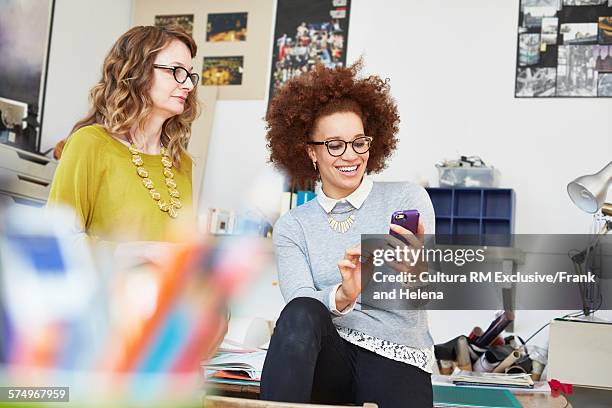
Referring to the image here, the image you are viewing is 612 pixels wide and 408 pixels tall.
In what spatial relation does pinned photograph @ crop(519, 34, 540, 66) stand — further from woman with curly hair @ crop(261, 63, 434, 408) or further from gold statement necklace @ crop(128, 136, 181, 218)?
gold statement necklace @ crop(128, 136, 181, 218)

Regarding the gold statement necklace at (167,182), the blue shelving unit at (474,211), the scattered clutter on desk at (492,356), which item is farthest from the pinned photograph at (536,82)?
the gold statement necklace at (167,182)

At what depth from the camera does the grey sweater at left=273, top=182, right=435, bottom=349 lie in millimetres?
1617

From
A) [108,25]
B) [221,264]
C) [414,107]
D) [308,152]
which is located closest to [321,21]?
[414,107]

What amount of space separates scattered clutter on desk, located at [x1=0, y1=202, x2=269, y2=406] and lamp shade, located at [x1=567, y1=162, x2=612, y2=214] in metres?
1.93

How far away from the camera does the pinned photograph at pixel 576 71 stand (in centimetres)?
428

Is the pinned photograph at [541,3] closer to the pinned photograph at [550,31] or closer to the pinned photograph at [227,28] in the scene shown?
the pinned photograph at [550,31]

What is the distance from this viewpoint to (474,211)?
163 inches

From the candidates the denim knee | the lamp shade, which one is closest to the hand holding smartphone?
the denim knee

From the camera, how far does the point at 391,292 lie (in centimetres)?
160

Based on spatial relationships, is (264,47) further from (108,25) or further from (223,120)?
(108,25)

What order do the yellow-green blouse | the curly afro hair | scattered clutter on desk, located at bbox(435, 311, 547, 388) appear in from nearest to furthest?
the yellow-green blouse < the curly afro hair < scattered clutter on desk, located at bbox(435, 311, 547, 388)

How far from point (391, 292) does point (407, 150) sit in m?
2.96

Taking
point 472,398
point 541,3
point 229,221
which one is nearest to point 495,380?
point 472,398

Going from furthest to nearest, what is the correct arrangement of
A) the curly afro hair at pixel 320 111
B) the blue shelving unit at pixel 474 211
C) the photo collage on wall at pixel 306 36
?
the photo collage on wall at pixel 306 36 < the blue shelving unit at pixel 474 211 < the curly afro hair at pixel 320 111
